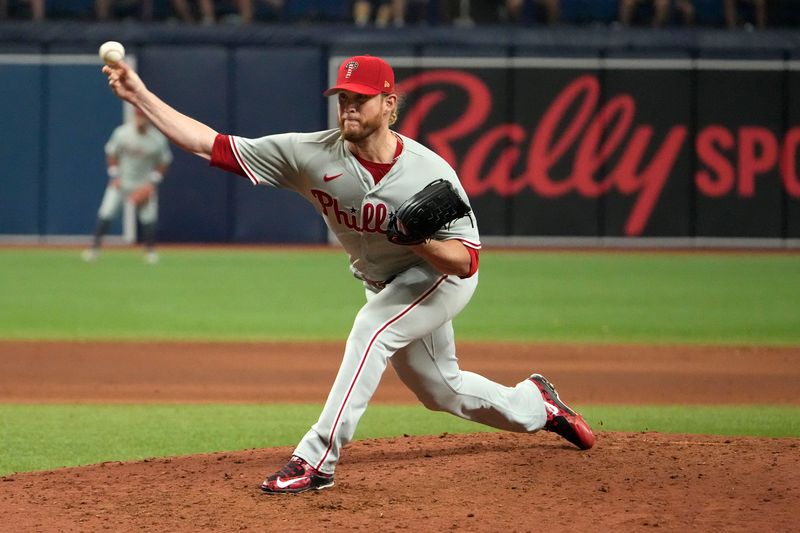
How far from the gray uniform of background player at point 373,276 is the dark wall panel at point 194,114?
1606cm

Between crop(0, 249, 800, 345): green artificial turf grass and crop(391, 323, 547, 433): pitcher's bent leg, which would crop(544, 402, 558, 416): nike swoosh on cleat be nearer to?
crop(391, 323, 547, 433): pitcher's bent leg

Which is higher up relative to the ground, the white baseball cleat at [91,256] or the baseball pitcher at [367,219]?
the baseball pitcher at [367,219]

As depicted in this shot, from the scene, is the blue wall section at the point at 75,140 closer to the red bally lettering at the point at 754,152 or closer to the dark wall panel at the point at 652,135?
the dark wall panel at the point at 652,135

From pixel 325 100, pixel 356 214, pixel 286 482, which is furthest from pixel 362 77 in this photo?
pixel 325 100

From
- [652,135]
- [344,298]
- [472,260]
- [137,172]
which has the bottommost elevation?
[344,298]

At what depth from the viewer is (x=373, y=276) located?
18.0 feet

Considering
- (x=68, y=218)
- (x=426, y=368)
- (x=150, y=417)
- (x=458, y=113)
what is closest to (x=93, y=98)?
(x=68, y=218)

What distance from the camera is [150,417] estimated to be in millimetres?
7672

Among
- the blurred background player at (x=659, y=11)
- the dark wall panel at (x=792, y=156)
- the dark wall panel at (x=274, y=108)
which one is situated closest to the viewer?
the dark wall panel at (x=792, y=156)

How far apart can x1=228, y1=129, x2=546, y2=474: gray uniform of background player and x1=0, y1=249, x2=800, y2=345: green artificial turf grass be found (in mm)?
5785

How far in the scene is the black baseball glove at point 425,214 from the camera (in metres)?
4.83

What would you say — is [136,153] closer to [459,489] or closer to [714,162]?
[714,162]

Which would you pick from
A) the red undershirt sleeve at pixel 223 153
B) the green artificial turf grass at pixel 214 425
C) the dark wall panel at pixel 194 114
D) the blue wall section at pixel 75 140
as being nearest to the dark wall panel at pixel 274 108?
the dark wall panel at pixel 194 114

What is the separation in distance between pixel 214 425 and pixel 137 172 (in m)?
11.7
